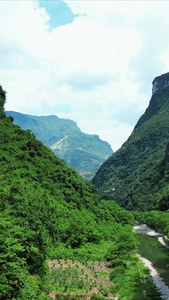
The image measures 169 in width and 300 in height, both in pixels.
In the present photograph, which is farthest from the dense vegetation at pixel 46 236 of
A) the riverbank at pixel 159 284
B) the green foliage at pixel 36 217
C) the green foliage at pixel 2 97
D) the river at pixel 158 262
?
the green foliage at pixel 2 97

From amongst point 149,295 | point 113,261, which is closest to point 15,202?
point 113,261

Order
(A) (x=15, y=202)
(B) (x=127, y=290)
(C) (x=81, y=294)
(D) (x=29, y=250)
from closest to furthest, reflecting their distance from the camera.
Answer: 1. (D) (x=29, y=250)
2. (C) (x=81, y=294)
3. (B) (x=127, y=290)
4. (A) (x=15, y=202)

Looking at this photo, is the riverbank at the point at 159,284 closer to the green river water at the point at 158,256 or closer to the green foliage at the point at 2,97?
the green river water at the point at 158,256

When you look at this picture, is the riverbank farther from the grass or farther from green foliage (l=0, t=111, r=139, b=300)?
green foliage (l=0, t=111, r=139, b=300)

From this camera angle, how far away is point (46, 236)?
128 feet

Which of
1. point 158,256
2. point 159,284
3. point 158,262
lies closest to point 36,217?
point 159,284

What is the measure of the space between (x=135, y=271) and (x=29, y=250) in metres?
23.8

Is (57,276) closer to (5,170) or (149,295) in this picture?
(149,295)

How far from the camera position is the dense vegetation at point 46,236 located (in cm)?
2181

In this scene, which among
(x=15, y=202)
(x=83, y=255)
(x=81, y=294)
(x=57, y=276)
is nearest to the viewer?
(x=81, y=294)

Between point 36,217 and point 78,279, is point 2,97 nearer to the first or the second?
point 36,217

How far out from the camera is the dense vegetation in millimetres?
21812

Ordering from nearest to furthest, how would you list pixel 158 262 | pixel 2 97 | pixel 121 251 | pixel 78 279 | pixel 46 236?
pixel 78 279 → pixel 46 236 → pixel 121 251 → pixel 158 262 → pixel 2 97

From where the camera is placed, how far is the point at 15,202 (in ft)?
130
